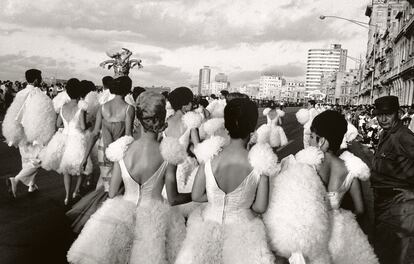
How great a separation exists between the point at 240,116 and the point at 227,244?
0.83 m

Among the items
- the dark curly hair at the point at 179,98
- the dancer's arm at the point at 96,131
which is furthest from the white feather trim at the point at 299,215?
the dancer's arm at the point at 96,131

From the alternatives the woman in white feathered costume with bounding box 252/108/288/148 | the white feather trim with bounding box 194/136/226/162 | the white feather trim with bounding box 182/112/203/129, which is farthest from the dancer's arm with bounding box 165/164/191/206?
the woman in white feathered costume with bounding box 252/108/288/148

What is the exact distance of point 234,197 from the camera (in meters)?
3.09

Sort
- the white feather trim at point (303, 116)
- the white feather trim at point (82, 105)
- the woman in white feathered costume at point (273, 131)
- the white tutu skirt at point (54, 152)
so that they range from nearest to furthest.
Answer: the white feather trim at point (82, 105) → the white tutu skirt at point (54, 152) → the woman in white feathered costume at point (273, 131) → the white feather trim at point (303, 116)

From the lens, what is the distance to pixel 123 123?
6762 mm

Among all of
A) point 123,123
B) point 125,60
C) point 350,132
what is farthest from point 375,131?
point 123,123

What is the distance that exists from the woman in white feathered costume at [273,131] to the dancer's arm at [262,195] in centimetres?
754

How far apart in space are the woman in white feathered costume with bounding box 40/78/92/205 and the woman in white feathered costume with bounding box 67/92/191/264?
12.3 feet

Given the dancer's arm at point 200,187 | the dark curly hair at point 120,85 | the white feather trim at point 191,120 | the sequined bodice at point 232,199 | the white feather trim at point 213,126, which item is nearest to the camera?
the sequined bodice at point 232,199

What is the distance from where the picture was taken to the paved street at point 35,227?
512cm

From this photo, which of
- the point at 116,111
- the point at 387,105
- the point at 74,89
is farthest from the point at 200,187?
the point at 74,89

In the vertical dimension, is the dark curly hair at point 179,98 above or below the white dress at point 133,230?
above

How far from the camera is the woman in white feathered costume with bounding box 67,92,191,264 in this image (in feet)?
10.7

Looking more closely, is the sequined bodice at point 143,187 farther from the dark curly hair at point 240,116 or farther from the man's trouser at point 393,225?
the man's trouser at point 393,225
